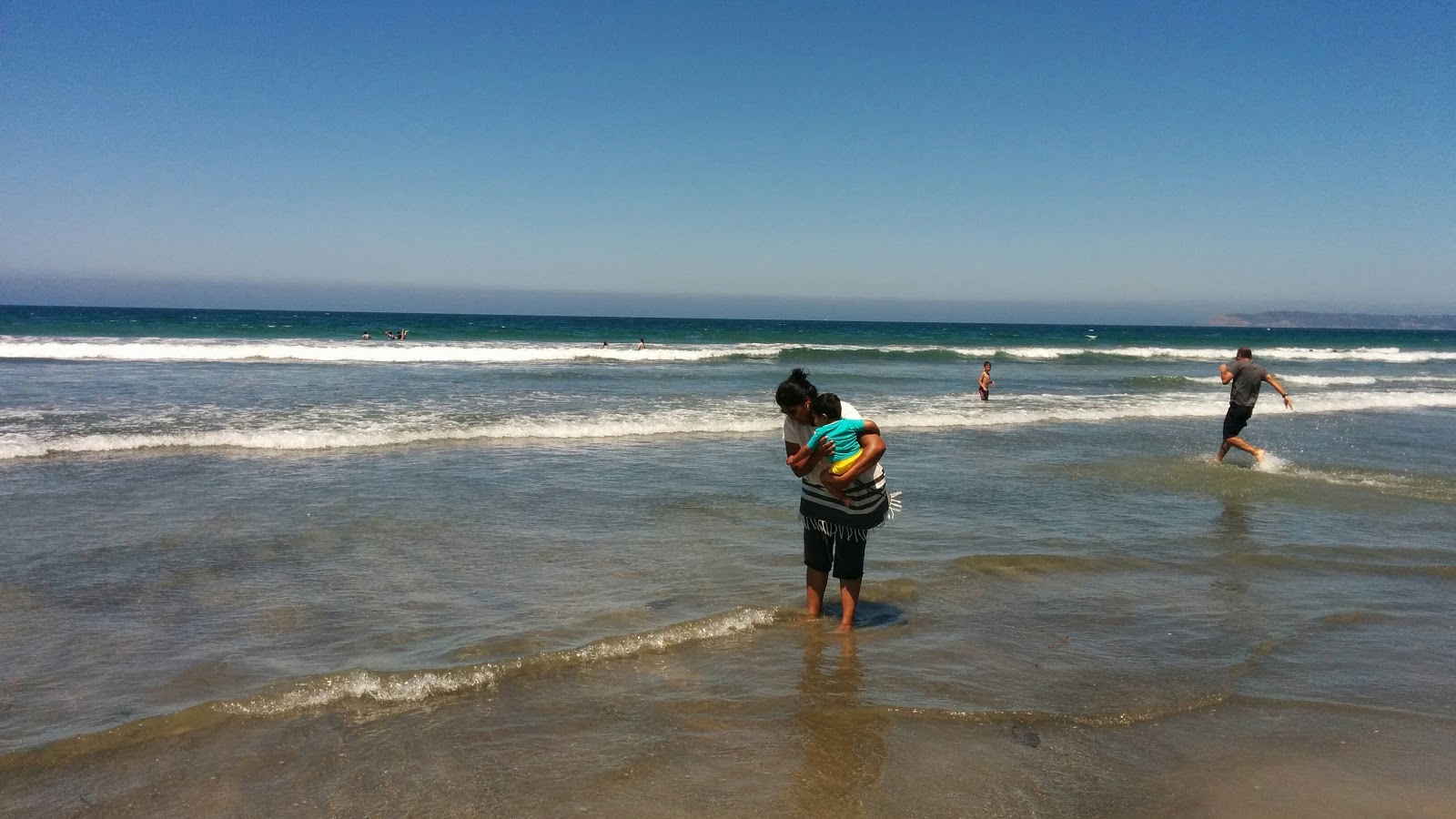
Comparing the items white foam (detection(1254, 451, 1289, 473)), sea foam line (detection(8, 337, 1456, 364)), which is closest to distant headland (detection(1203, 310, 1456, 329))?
sea foam line (detection(8, 337, 1456, 364))

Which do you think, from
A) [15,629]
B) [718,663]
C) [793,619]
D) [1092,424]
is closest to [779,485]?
[793,619]

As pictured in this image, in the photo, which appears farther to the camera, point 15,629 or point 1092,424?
point 1092,424

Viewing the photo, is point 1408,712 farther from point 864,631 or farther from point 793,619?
point 793,619

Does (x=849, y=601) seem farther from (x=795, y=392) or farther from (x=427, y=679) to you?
(x=427, y=679)

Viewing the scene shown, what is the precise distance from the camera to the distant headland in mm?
155625

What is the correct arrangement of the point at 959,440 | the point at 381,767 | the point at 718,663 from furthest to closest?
the point at 959,440, the point at 718,663, the point at 381,767

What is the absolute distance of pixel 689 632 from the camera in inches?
211

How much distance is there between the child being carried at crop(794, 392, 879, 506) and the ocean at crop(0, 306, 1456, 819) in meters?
1.09

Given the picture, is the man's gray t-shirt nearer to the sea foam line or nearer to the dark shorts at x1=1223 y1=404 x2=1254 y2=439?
the dark shorts at x1=1223 y1=404 x2=1254 y2=439

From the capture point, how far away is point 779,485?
10430 mm

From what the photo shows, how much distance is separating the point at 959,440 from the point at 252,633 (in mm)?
11406

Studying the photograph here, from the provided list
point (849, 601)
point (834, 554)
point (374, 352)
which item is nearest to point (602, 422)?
point (834, 554)

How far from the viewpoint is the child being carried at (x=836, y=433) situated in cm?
517

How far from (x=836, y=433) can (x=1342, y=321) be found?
615 feet
